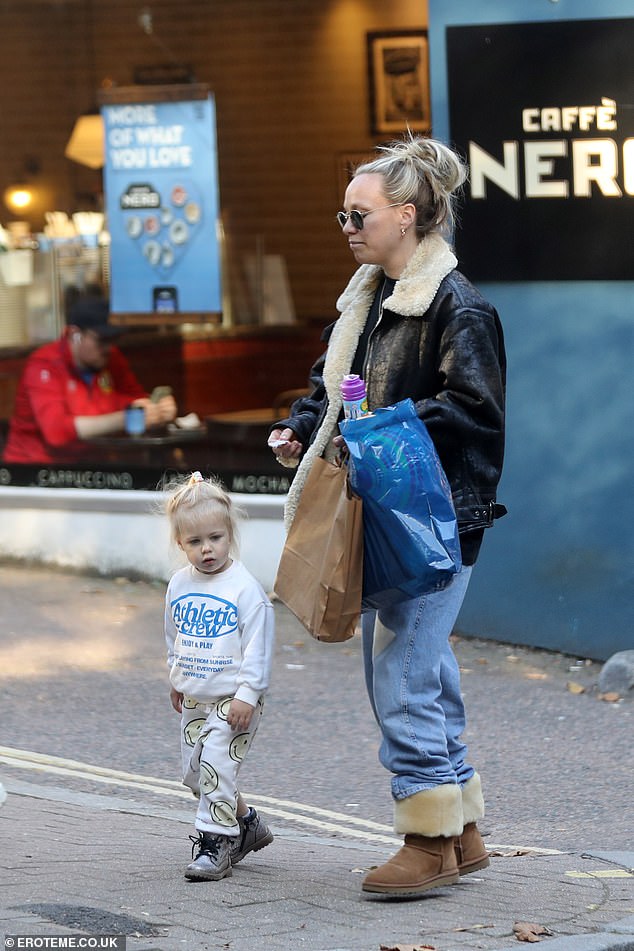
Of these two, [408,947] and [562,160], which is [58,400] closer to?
[562,160]

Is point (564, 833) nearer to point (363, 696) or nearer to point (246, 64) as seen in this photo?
point (363, 696)

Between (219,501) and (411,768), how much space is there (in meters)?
0.93

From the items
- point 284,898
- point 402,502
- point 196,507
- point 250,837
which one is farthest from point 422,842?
point 196,507

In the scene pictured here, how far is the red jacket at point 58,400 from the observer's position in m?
9.79

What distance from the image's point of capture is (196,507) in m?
4.55

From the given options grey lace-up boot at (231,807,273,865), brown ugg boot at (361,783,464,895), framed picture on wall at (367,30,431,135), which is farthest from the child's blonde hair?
framed picture on wall at (367,30,431,135)

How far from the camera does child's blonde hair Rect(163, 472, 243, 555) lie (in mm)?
4551

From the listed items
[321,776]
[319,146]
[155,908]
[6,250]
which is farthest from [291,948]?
[6,250]

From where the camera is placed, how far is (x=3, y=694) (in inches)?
287

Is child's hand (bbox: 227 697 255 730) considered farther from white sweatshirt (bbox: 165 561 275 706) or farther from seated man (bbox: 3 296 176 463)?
seated man (bbox: 3 296 176 463)

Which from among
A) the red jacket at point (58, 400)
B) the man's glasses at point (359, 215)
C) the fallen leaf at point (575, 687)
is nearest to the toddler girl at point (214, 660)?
the man's glasses at point (359, 215)

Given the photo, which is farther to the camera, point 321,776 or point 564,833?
point 321,776

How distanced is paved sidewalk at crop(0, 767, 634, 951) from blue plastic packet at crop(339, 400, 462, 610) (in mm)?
876

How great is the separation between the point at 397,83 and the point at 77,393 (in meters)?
2.81
